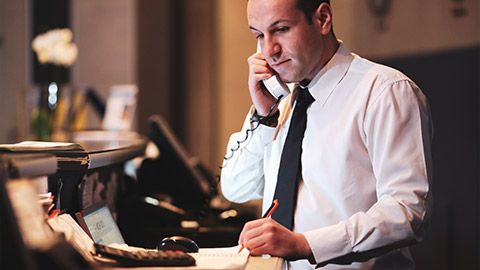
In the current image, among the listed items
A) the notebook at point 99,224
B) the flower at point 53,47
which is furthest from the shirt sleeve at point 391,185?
the flower at point 53,47

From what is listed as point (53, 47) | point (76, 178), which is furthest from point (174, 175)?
point (53, 47)

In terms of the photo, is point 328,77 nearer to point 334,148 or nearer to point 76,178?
point 334,148

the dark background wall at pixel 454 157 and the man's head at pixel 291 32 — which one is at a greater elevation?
the man's head at pixel 291 32

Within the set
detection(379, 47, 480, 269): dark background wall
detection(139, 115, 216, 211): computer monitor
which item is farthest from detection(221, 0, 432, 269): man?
detection(379, 47, 480, 269): dark background wall

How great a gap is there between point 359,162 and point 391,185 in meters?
0.14

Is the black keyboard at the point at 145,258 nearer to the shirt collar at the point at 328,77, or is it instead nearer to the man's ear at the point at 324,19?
the shirt collar at the point at 328,77

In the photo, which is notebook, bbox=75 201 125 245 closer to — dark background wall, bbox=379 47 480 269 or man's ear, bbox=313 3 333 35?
man's ear, bbox=313 3 333 35

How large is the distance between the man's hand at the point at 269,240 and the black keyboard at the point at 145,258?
0.69 ft

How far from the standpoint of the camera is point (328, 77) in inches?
65.2

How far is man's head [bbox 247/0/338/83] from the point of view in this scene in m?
1.57

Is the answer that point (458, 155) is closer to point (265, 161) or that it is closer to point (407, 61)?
point (407, 61)

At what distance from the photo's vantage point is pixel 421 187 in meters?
1.43

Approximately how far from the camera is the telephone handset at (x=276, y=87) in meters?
1.65

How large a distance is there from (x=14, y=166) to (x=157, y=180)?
2.08m
